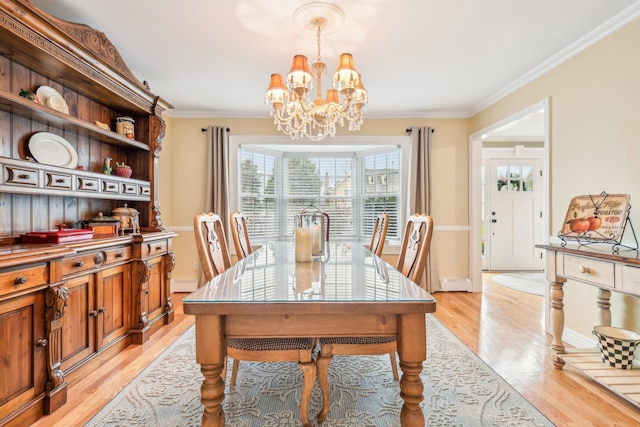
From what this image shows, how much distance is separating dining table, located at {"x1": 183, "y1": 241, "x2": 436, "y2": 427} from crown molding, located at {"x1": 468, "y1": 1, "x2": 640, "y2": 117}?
2.53 metres

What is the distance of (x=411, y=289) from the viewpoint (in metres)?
1.30

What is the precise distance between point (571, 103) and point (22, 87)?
164 inches

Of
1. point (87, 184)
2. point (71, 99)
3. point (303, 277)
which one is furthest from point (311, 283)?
point (71, 99)

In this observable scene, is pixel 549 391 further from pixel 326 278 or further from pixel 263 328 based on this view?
pixel 263 328

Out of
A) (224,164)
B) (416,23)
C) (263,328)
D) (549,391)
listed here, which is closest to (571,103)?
(416,23)

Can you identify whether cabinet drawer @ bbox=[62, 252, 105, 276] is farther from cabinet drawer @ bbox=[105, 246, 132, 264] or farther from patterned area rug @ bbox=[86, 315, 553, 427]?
patterned area rug @ bbox=[86, 315, 553, 427]

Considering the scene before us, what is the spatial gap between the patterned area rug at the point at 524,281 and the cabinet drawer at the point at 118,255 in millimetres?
4831

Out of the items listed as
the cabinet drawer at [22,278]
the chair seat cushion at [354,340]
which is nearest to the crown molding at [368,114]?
the cabinet drawer at [22,278]

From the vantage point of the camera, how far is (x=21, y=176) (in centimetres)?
187

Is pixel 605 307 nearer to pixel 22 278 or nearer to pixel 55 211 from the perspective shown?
pixel 22 278

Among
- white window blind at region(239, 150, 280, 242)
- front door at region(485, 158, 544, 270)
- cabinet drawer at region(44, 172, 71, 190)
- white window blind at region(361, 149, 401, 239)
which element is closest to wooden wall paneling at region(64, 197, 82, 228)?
cabinet drawer at region(44, 172, 71, 190)

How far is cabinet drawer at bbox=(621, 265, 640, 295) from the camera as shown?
175cm

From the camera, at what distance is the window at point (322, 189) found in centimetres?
504

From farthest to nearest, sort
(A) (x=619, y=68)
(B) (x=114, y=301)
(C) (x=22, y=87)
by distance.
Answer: (B) (x=114, y=301) → (A) (x=619, y=68) → (C) (x=22, y=87)
